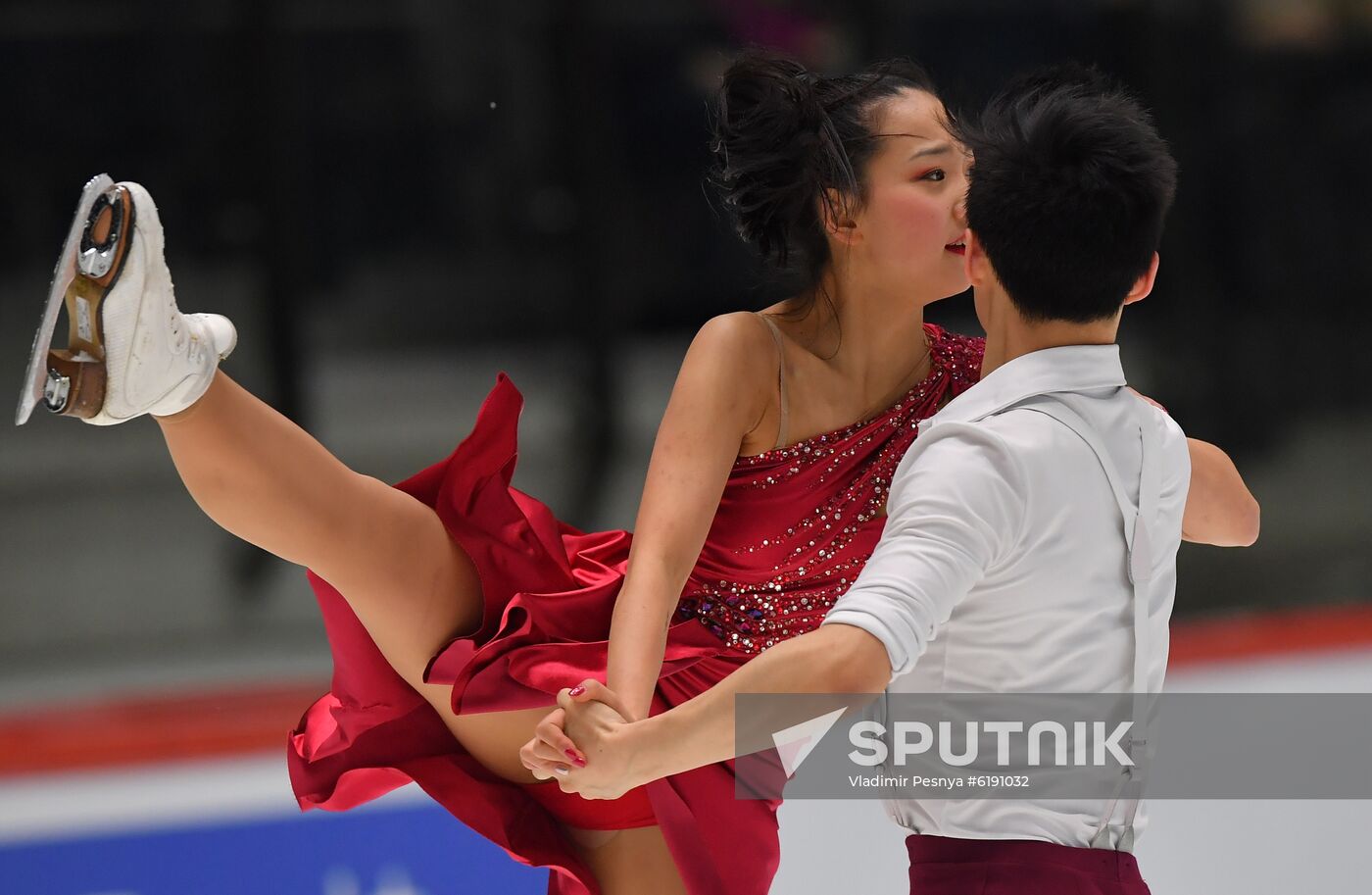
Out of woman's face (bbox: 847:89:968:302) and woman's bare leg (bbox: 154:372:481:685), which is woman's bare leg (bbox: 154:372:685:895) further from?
woman's face (bbox: 847:89:968:302)

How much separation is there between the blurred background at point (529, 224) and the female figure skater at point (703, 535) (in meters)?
3.07

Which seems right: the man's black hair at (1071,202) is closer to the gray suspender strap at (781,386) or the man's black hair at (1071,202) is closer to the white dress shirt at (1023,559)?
the white dress shirt at (1023,559)

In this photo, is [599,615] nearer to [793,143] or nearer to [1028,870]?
[793,143]

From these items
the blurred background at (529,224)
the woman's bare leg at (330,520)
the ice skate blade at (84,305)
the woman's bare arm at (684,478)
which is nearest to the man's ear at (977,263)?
the woman's bare arm at (684,478)

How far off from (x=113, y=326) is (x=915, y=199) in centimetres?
92

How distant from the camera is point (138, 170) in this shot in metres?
5.46

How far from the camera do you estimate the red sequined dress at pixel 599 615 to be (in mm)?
1823

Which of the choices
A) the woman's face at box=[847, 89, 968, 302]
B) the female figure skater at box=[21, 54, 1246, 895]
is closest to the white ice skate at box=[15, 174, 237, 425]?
the female figure skater at box=[21, 54, 1246, 895]

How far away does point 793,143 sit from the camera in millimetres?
1853

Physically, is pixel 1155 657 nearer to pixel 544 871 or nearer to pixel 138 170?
pixel 544 871

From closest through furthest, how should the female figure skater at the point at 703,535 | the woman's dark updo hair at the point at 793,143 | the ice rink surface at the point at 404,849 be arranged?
the female figure skater at the point at 703,535, the woman's dark updo hair at the point at 793,143, the ice rink surface at the point at 404,849

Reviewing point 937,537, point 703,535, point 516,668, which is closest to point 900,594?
point 937,537

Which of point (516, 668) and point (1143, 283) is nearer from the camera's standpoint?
point (1143, 283)

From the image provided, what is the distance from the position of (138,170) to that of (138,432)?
0.96m
